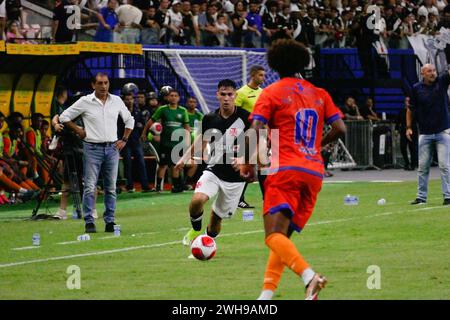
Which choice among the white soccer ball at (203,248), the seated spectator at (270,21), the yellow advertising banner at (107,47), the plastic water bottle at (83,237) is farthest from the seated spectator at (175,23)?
the white soccer ball at (203,248)

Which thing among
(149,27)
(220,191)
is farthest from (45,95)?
(220,191)

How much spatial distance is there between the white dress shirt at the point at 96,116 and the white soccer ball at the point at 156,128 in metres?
8.88

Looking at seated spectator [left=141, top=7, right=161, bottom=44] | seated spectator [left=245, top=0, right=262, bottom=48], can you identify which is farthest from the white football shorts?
seated spectator [left=245, top=0, right=262, bottom=48]

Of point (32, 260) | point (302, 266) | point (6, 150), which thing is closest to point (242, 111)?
point (32, 260)

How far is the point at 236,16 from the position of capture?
35.2 meters

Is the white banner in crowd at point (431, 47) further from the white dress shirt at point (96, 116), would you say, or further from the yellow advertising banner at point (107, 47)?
the white dress shirt at point (96, 116)

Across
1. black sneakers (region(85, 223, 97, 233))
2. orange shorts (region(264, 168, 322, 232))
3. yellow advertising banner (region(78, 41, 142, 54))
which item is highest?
yellow advertising banner (region(78, 41, 142, 54))

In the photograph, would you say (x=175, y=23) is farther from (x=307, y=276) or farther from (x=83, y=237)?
(x=307, y=276)

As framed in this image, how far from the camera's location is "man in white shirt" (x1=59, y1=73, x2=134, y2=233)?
59.8ft

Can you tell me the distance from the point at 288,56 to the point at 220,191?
4181 millimetres

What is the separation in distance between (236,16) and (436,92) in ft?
47.7

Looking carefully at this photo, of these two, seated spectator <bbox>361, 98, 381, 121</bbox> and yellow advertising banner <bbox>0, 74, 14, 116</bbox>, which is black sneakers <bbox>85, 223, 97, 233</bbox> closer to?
yellow advertising banner <bbox>0, 74, 14, 116</bbox>

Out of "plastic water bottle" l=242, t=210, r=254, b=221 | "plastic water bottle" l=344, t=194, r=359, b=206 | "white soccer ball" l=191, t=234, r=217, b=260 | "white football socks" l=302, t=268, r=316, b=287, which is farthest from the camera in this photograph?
"plastic water bottle" l=344, t=194, r=359, b=206
